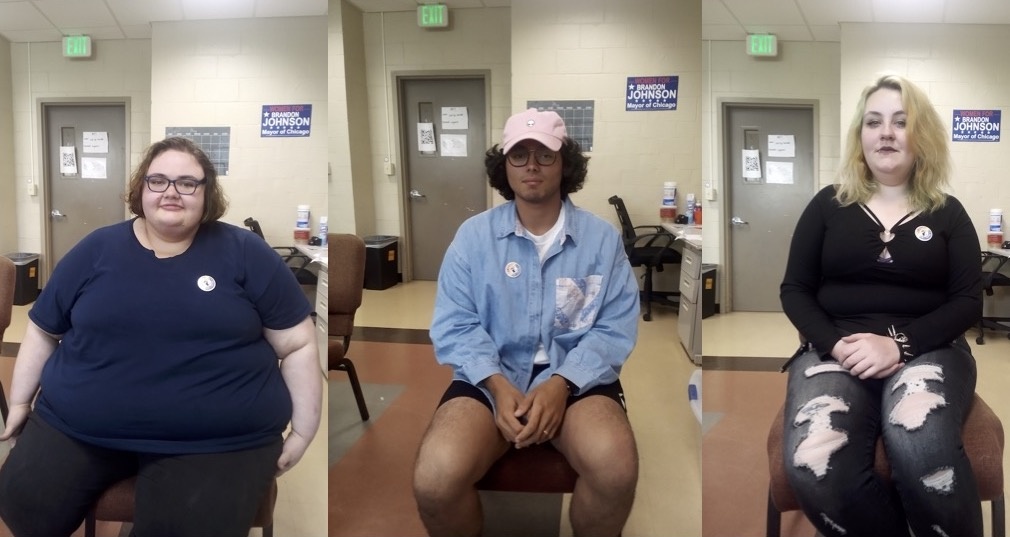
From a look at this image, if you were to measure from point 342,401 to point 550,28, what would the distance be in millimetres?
1202

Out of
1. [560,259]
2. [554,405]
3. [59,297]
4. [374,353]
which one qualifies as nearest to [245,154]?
[59,297]

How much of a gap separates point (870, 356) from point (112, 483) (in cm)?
175

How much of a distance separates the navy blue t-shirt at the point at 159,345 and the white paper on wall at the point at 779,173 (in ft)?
4.24

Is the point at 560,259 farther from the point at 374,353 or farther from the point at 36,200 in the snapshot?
the point at 36,200

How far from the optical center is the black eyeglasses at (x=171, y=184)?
1.57 m

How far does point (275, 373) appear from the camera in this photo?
1.63 m

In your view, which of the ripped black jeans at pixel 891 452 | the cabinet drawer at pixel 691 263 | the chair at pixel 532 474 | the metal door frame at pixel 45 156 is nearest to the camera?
the ripped black jeans at pixel 891 452

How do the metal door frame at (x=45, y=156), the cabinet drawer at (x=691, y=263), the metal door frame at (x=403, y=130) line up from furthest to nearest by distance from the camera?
the cabinet drawer at (x=691, y=263)
the metal door frame at (x=403, y=130)
the metal door frame at (x=45, y=156)

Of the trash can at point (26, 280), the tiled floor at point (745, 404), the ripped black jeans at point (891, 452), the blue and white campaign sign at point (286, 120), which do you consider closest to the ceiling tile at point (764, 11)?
the tiled floor at point (745, 404)

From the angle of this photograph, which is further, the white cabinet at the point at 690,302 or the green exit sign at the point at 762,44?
the white cabinet at the point at 690,302

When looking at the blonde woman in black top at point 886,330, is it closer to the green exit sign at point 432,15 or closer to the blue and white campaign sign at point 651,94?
the blue and white campaign sign at point 651,94

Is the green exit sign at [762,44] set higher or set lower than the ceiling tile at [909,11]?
lower

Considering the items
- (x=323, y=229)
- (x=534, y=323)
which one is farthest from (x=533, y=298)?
(x=323, y=229)

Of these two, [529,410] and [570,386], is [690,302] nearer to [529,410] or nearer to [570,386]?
[570,386]
